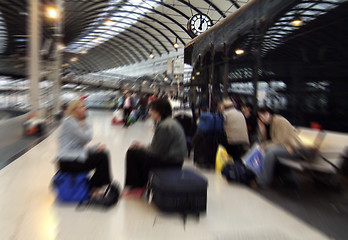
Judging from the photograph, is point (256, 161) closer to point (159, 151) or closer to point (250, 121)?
point (250, 121)

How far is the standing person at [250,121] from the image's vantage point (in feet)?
17.3

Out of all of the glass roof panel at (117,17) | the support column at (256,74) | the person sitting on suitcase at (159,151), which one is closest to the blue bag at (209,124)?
the support column at (256,74)

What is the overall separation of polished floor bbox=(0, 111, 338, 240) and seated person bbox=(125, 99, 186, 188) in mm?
394

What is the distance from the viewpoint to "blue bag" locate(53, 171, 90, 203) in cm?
364

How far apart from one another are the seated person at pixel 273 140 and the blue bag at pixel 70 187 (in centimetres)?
262

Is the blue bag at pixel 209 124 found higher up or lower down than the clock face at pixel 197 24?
lower down

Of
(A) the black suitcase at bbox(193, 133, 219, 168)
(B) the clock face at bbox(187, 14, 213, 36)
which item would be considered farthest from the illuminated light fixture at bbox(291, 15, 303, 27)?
(B) the clock face at bbox(187, 14, 213, 36)

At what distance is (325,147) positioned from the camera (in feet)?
10.1

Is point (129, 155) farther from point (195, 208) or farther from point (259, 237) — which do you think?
point (259, 237)

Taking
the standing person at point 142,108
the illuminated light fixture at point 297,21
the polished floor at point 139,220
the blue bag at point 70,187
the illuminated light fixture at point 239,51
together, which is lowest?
the standing person at point 142,108

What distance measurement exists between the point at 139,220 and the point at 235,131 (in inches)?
115

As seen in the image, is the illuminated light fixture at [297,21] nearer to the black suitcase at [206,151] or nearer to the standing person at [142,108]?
the black suitcase at [206,151]

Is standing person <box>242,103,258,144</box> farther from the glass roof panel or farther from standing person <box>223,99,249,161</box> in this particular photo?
the glass roof panel

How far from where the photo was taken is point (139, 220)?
3.28 m
